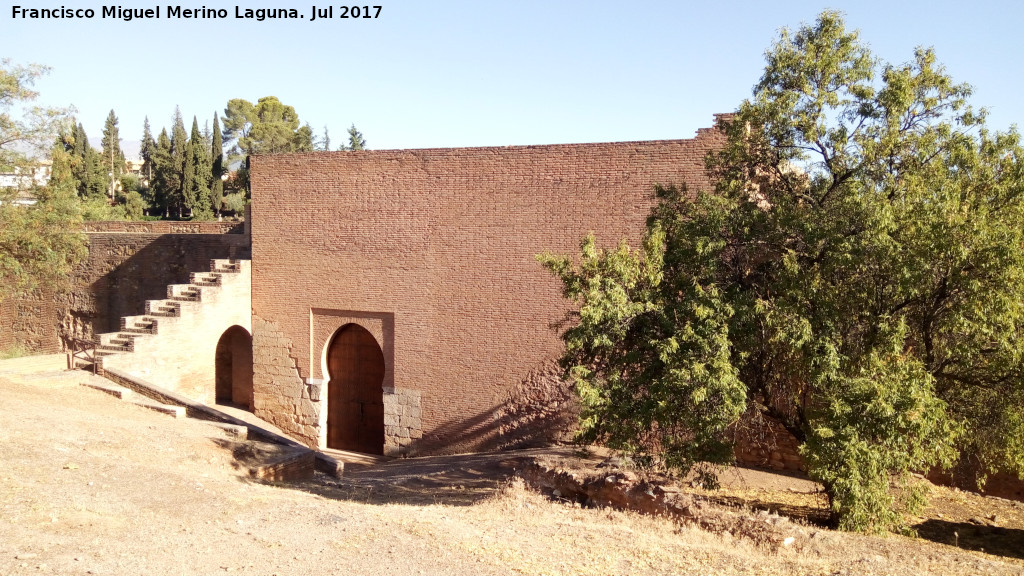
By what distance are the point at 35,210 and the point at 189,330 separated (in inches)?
193

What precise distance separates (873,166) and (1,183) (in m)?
19.3

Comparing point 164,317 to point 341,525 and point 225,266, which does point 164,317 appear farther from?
point 341,525

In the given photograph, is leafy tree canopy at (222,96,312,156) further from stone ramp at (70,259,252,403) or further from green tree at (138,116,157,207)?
stone ramp at (70,259,252,403)

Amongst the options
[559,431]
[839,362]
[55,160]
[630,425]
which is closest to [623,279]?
[630,425]

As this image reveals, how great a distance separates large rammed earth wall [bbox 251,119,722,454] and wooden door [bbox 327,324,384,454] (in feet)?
1.06

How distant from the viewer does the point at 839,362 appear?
8.85 metres

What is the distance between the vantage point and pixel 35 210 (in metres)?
18.1

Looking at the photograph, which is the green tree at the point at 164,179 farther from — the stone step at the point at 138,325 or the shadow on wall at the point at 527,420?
the shadow on wall at the point at 527,420

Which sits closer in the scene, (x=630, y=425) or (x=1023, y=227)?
(x=1023, y=227)

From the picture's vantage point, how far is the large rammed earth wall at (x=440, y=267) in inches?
567

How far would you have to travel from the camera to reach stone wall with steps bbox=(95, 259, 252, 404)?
1647 cm

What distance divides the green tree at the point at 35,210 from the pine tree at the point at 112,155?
3676cm

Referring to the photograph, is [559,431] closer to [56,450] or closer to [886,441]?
[886,441]

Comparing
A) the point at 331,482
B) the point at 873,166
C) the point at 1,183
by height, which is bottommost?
the point at 331,482
